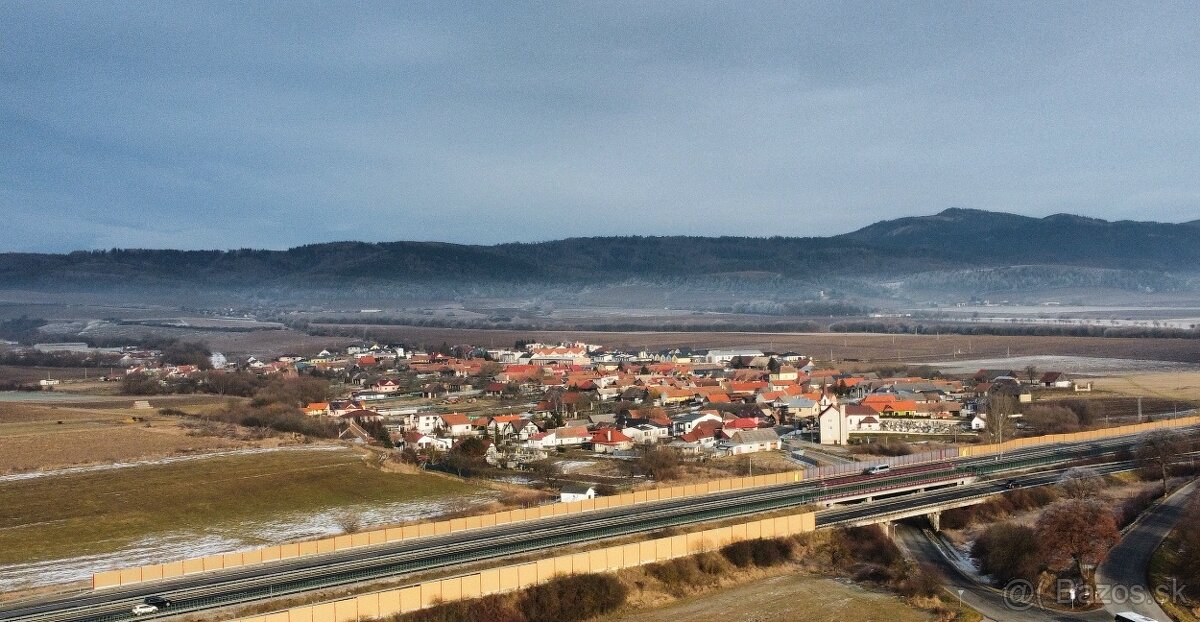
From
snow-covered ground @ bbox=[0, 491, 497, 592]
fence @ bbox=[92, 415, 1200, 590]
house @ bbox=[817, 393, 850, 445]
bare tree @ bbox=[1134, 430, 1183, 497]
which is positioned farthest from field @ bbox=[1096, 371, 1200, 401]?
snow-covered ground @ bbox=[0, 491, 497, 592]

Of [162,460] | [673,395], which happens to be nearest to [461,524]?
[162,460]

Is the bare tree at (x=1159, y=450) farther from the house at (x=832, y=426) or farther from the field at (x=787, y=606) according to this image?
the field at (x=787, y=606)

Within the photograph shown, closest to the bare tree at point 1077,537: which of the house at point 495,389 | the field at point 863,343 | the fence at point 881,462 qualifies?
the fence at point 881,462

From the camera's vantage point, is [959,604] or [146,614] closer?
[146,614]

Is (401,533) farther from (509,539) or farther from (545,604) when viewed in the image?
(545,604)

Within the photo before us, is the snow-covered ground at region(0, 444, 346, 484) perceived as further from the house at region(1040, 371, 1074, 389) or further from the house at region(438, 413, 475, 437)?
the house at region(1040, 371, 1074, 389)

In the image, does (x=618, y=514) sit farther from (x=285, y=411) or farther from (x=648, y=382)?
(x=648, y=382)

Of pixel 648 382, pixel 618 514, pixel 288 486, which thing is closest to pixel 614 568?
pixel 618 514
